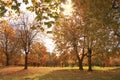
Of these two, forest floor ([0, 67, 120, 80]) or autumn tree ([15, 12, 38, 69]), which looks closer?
forest floor ([0, 67, 120, 80])

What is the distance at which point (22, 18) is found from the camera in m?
52.0

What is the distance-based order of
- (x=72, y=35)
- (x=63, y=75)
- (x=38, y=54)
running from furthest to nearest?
(x=38, y=54) < (x=72, y=35) < (x=63, y=75)

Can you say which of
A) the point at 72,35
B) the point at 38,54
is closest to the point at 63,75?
the point at 72,35

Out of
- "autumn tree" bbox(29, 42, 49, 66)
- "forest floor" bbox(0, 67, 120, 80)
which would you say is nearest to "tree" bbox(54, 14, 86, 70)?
"forest floor" bbox(0, 67, 120, 80)

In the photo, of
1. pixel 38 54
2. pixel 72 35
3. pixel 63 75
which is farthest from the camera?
pixel 38 54

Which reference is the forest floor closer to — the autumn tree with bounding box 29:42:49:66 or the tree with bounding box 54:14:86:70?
the tree with bounding box 54:14:86:70

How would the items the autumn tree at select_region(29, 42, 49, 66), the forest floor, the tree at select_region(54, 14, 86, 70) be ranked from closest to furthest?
the forest floor
the tree at select_region(54, 14, 86, 70)
the autumn tree at select_region(29, 42, 49, 66)

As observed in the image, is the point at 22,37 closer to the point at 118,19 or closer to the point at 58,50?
the point at 58,50

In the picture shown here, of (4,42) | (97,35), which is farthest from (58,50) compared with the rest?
(4,42)

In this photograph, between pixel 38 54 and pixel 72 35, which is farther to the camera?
pixel 38 54

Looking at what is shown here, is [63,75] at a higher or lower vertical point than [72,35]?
lower

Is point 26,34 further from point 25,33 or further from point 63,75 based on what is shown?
point 63,75

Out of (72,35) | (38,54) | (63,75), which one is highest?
(72,35)

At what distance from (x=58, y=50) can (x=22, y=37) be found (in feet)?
27.8
